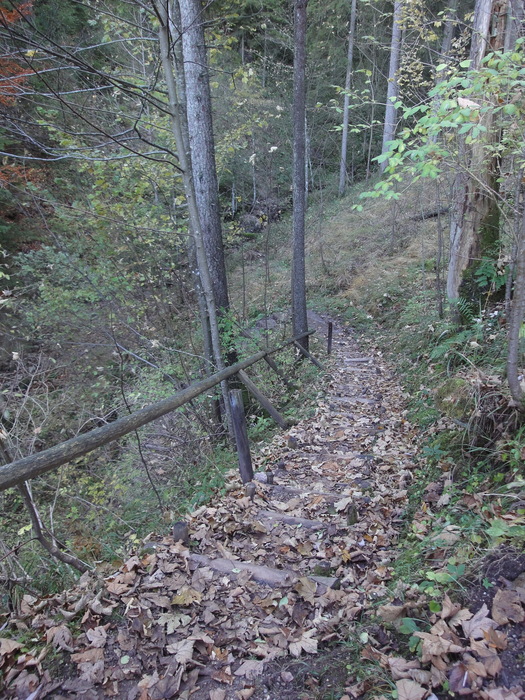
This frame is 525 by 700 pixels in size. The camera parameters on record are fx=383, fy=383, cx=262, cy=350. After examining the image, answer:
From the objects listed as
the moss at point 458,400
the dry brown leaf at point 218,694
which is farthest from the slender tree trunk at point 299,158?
the dry brown leaf at point 218,694

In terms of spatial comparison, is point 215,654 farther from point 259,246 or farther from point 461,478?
point 259,246

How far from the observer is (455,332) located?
21.1 ft

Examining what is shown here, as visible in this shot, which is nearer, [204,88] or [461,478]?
[461,478]

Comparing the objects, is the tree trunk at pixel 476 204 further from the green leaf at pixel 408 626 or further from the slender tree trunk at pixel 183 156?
the green leaf at pixel 408 626

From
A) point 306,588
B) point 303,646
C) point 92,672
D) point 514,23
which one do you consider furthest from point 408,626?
point 514,23

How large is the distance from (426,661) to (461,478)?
1890 mm

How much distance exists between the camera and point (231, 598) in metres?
2.61

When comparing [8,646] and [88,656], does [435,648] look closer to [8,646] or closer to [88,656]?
[88,656]

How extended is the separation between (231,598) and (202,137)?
6.93m

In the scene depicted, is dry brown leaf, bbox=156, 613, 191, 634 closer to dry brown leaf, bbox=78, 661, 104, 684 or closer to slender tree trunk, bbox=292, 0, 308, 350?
dry brown leaf, bbox=78, 661, 104, 684

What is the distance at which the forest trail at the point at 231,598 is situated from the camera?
6.68ft

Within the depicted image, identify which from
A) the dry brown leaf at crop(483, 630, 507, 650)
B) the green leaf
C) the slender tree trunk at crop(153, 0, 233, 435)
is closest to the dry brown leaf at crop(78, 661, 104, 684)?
the green leaf

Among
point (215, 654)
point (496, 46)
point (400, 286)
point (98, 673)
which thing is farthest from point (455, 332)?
point (400, 286)

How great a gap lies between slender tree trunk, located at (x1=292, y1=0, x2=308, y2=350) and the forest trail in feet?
20.5
